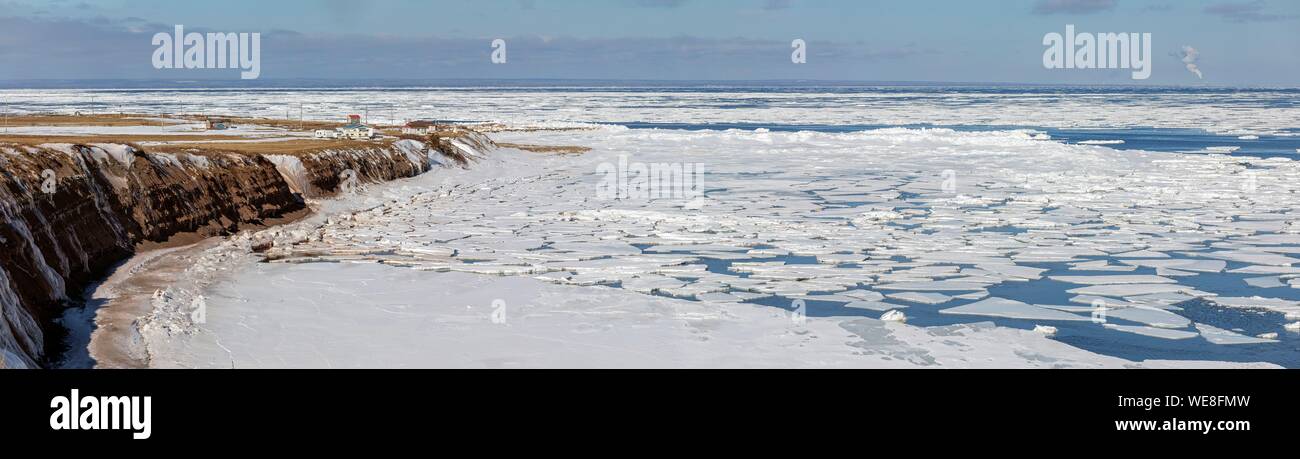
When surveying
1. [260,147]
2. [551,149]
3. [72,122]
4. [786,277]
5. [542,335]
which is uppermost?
[72,122]

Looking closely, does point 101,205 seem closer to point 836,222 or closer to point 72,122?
point 836,222

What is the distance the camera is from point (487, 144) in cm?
4716

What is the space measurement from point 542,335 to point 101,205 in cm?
974

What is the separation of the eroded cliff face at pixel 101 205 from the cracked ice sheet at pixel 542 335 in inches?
72.8

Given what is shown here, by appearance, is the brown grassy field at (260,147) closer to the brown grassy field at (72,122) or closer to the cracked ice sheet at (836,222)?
the cracked ice sheet at (836,222)

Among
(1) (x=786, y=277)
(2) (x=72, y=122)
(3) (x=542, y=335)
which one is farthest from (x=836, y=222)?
(2) (x=72, y=122)

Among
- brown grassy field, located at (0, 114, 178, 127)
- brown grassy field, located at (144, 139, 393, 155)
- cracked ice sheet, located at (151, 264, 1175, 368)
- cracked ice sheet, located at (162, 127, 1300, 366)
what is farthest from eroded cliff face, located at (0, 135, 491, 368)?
brown grassy field, located at (0, 114, 178, 127)

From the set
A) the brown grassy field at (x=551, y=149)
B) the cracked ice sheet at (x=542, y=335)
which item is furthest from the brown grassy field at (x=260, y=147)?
the brown grassy field at (x=551, y=149)

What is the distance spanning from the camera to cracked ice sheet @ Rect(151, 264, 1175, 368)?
11812mm

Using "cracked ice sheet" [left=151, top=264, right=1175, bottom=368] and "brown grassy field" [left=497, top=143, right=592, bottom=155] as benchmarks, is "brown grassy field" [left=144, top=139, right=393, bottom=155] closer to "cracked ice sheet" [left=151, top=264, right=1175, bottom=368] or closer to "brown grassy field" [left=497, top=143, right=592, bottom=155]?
"cracked ice sheet" [left=151, top=264, right=1175, bottom=368]

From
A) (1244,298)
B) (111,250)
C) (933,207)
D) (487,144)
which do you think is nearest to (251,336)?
(111,250)

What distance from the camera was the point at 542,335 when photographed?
1305 centimetres
